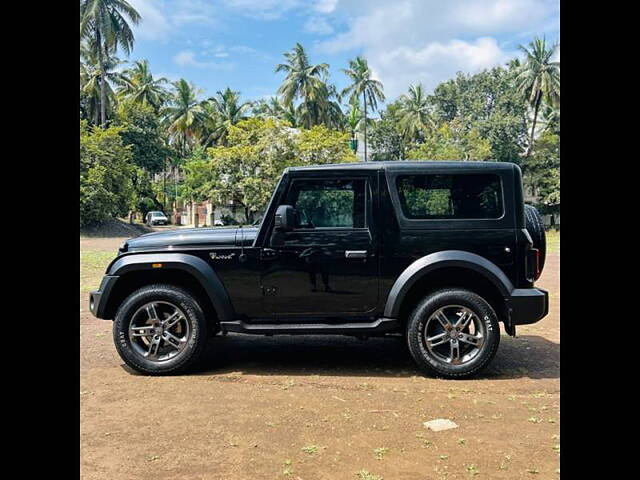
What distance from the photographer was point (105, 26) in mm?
38062

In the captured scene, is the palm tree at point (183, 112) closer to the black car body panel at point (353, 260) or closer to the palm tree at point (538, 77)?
the palm tree at point (538, 77)

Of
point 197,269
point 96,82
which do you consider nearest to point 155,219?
point 96,82

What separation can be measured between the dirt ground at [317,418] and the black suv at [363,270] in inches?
16.0

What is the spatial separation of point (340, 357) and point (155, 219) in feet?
163

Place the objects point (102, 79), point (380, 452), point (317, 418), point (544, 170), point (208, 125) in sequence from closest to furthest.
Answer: point (380, 452) → point (317, 418) → point (102, 79) → point (544, 170) → point (208, 125)

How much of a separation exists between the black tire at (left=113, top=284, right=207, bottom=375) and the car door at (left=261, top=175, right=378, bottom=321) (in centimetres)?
67

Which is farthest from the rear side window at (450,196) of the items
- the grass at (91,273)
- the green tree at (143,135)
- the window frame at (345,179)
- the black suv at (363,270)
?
the green tree at (143,135)

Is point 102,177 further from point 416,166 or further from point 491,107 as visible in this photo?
point 491,107

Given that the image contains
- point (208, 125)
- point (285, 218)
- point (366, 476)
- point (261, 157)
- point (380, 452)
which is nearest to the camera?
point (366, 476)

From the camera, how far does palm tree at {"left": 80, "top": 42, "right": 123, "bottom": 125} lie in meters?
40.3

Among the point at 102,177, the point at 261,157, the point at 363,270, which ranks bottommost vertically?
the point at 363,270

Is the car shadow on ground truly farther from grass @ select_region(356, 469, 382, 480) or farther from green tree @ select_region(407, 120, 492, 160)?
green tree @ select_region(407, 120, 492, 160)

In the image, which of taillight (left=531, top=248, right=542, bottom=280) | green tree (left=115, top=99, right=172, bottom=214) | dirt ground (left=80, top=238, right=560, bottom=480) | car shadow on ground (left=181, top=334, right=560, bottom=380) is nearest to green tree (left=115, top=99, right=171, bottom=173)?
green tree (left=115, top=99, right=172, bottom=214)
